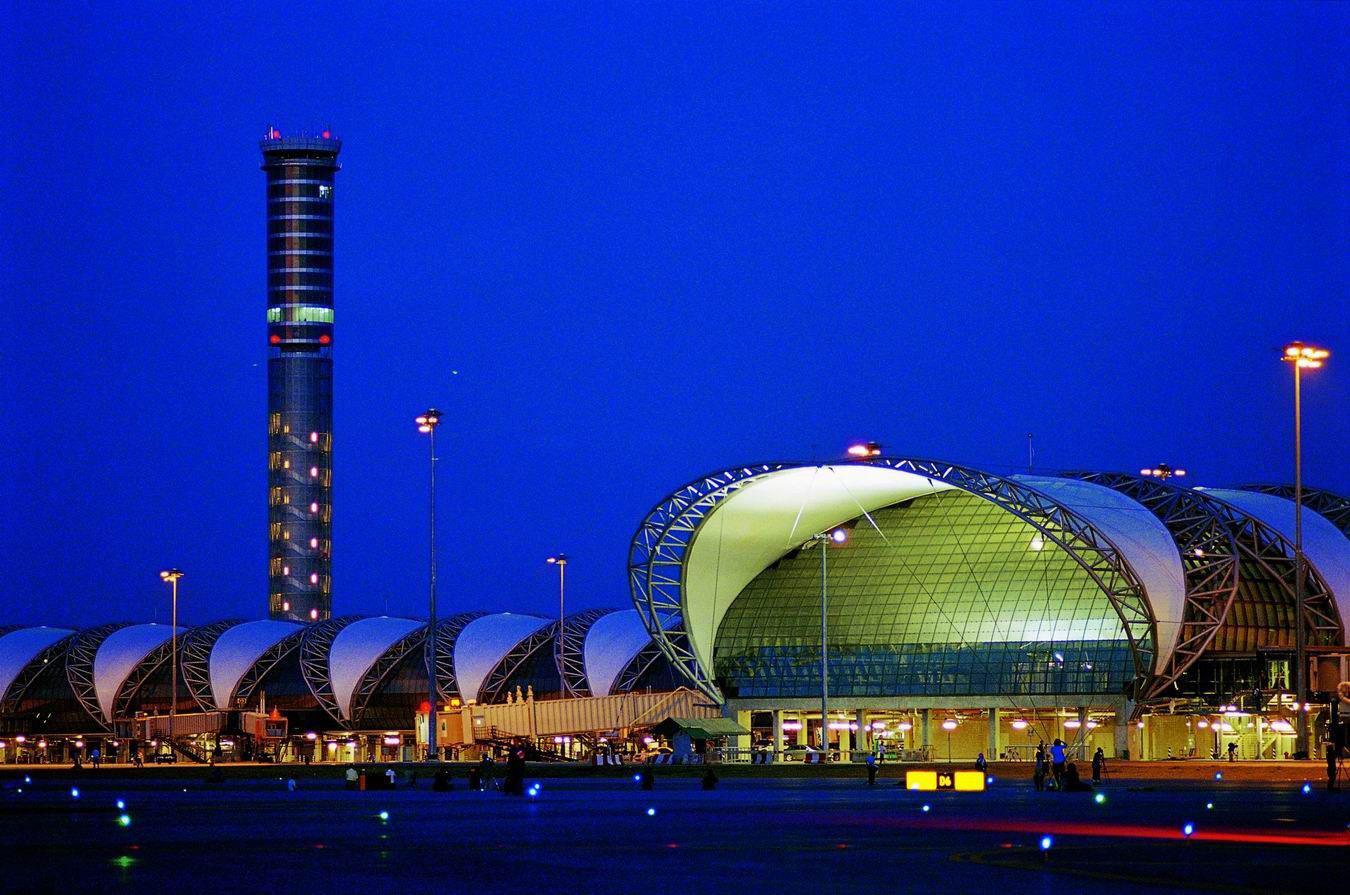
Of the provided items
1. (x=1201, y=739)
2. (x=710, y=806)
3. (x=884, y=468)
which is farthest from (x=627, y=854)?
(x=1201, y=739)

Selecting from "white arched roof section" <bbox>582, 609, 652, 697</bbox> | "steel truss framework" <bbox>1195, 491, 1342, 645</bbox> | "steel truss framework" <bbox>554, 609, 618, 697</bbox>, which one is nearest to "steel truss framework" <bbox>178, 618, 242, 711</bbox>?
"steel truss framework" <bbox>554, 609, 618, 697</bbox>

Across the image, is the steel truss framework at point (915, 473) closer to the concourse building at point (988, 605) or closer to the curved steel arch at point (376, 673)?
the concourse building at point (988, 605)

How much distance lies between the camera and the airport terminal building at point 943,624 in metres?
97.6

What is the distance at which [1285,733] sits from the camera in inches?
3861

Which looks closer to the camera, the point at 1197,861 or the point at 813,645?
the point at 1197,861

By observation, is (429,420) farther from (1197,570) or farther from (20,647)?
(20,647)

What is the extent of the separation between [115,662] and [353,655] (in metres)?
21.6

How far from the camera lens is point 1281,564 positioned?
10031 centimetres

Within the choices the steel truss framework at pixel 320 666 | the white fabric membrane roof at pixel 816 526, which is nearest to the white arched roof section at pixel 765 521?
the white fabric membrane roof at pixel 816 526

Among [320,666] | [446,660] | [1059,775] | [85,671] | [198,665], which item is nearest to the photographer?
[1059,775]

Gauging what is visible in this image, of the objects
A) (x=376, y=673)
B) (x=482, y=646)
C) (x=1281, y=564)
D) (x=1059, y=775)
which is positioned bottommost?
(x=1059, y=775)

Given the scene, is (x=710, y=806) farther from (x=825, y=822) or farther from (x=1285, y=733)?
(x=1285, y=733)

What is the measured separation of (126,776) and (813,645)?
127 feet

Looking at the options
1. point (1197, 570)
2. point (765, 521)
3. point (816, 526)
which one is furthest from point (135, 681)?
point (1197, 570)
